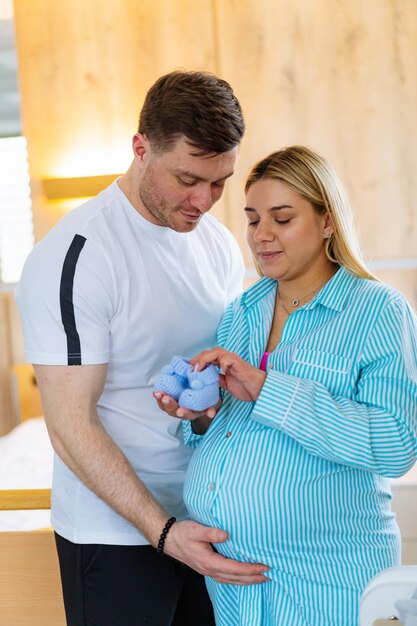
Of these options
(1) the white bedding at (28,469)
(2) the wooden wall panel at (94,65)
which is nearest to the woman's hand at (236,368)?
(1) the white bedding at (28,469)

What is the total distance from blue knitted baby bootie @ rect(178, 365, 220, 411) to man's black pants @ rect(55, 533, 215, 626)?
0.38 metres

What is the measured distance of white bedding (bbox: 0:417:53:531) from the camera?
1.94 m

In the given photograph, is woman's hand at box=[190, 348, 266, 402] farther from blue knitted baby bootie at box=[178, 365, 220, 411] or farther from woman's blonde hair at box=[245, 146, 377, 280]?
woman's blonde hair at box=[245, 146, 377, 280]

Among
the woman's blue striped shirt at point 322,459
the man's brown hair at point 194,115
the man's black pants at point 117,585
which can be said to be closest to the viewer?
the woman's blue striped shirt at point 322,459

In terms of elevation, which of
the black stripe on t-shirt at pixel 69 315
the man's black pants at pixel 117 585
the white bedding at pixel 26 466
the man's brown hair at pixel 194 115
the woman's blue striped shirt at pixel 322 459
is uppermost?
the man's brown hair at pixel 194 115

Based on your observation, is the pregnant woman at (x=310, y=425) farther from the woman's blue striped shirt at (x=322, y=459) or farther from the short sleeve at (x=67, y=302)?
the short sleeve at (x=67, y=302)

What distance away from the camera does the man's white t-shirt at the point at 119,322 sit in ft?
4.72

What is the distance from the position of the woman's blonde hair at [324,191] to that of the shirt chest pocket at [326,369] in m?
0.18

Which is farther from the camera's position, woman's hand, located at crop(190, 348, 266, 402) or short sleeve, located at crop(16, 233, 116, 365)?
short sleeve, located at crop(16, 233, 116, 365)

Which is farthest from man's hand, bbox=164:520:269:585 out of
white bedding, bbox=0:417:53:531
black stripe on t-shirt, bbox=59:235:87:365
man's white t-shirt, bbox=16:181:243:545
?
white bedding, bbox=0:417:53:531

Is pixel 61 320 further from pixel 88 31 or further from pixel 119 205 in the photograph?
pixel 88 31

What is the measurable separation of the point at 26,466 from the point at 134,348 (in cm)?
147

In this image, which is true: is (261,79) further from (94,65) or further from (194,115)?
(194,115)

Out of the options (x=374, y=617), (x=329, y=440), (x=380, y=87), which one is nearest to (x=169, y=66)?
(x=380, y=87)
